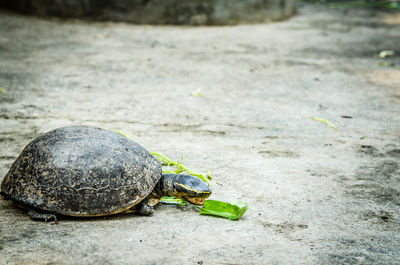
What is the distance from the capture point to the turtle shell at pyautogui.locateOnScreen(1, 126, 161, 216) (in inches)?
109

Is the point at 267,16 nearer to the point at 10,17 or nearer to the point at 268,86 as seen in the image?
the point at 268,86

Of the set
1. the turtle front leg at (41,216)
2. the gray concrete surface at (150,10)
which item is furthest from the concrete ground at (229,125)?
the gray concrete surface at (150,10)

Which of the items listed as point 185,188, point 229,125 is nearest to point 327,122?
point 229,125

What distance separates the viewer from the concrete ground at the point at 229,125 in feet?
8.53

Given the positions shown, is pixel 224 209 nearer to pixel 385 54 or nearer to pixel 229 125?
pixel 229 125

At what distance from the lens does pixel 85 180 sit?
2.78 m

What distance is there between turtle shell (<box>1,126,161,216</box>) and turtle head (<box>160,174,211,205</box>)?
0.11 metres

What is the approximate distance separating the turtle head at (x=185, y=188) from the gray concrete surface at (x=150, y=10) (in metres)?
6.75

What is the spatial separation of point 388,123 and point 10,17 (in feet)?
25.7

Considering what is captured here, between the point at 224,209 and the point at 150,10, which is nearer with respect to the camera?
the point at 224,209

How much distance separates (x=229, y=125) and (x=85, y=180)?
2175mm

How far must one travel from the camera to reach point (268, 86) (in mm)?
5977

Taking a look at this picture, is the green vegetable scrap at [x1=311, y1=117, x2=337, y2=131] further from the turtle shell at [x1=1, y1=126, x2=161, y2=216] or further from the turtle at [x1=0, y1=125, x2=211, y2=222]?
the turtle shell at [x1=1, y1=126, x2=161, y2=216]

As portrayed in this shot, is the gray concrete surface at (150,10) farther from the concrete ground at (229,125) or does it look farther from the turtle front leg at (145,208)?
the turtle front leg at (145,208)
